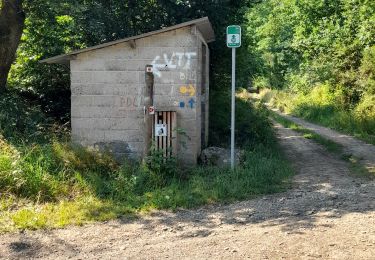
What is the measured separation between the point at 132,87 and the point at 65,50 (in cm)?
461

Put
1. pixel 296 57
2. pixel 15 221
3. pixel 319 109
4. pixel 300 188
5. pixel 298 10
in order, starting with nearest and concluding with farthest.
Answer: pixel 15 221 < pixel 300 188 < pixel 319 109 < pixel 298 10 < pixel 296 57

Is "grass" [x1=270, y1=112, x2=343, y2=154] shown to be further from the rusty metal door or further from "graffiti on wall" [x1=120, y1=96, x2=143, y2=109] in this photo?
"graffiti on wall" [x1=120, y1=96, x2=143, y2=109]

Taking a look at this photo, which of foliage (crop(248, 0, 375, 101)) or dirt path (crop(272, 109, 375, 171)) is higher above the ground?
foliage (crop(248, 0, 375, 101))

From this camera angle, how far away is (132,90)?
368 inches

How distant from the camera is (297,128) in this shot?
19.5 metres

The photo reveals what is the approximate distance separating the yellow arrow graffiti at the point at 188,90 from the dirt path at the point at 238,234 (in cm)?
287

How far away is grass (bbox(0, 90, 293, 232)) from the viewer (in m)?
6.63

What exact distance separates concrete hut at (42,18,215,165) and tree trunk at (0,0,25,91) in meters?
Result: 2.49

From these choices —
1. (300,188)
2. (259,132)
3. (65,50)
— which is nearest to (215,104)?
(259,132)

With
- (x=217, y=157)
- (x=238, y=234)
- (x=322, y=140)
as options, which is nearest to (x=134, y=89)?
(x=217, y=157)

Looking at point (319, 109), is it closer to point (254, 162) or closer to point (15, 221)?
point (254, 162)

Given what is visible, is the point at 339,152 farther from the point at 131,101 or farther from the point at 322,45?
the point at 322,45

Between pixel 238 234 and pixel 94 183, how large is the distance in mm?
3010

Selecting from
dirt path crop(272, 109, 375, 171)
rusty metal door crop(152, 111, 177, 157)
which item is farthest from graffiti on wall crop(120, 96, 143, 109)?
dirt path crop(272, 109, 375, 171)
